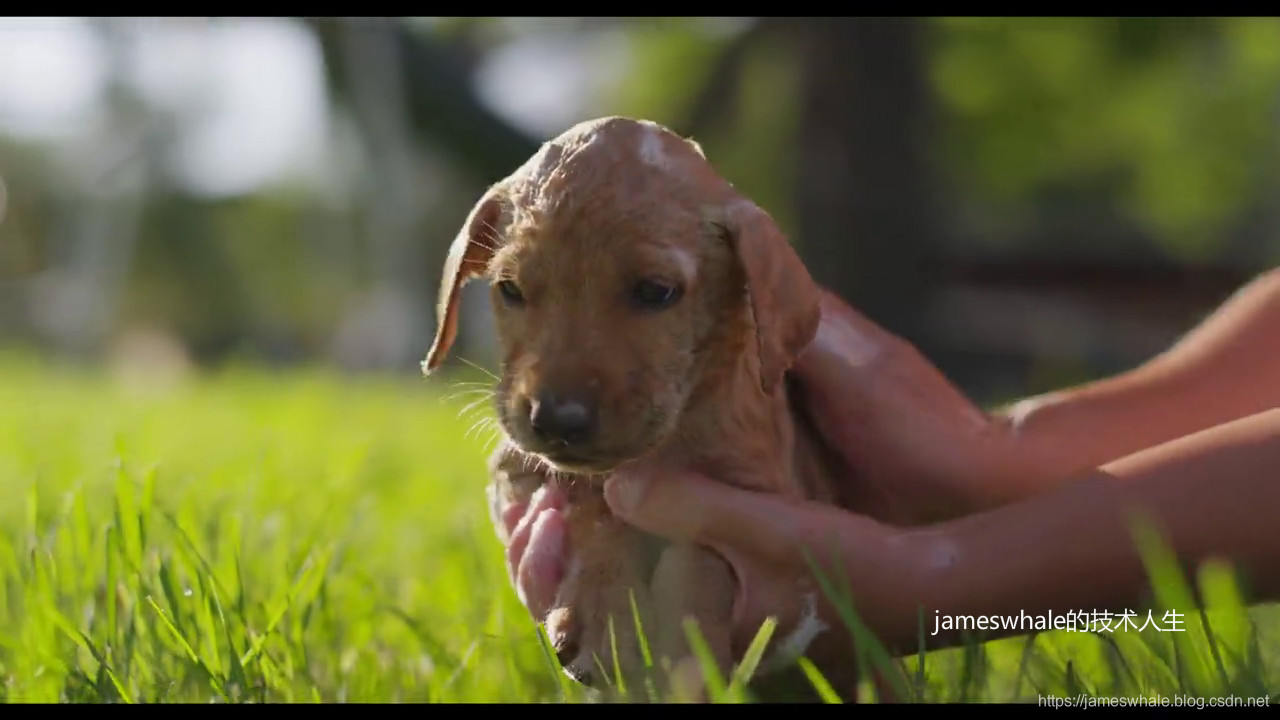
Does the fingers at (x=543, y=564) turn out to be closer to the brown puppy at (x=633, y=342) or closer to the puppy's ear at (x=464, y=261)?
the brown puppy at (x=633, y=342)

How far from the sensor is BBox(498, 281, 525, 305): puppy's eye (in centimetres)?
185

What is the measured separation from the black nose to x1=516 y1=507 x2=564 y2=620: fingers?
0.20 meters

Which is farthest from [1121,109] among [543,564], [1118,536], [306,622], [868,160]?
[543,564]

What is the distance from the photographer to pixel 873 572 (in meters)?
1.81

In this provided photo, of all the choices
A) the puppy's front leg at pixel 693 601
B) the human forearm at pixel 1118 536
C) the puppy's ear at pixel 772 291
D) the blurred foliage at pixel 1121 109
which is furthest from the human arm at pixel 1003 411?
the blurred foliage at pixel 1121 109

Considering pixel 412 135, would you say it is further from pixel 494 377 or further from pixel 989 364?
pixel 494 377

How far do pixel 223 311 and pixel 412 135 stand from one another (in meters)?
31.1

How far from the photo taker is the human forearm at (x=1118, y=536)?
5.81 feet

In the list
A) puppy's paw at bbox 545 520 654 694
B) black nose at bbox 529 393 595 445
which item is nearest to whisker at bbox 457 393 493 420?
black nose at bbox 529 393 595 445

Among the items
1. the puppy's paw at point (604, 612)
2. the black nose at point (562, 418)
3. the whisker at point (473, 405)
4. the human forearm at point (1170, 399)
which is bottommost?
the puppy's paw at point (604, 612)

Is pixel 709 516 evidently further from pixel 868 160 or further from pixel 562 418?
pixel 868 160

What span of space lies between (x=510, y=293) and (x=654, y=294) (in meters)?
0.22
